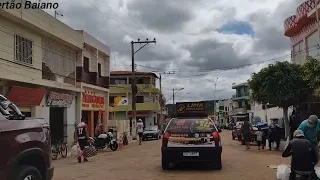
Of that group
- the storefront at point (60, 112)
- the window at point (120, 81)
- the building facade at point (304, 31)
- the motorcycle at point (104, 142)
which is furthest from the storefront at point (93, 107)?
the window at point (120, 81)

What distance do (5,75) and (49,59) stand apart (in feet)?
20.4

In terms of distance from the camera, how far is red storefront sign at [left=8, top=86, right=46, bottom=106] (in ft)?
65.7

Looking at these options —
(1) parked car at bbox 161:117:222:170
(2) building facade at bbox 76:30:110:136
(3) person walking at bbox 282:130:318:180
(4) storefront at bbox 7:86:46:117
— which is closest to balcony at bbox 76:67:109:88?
(2) building facade at bbox 76:30:110:136

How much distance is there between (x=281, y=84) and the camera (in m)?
21.4

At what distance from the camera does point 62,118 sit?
90.7 ft

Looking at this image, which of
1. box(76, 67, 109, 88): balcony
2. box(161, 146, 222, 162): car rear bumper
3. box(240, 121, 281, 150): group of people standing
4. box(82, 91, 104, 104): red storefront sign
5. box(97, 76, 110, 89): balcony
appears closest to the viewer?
box(161, 146, 222, 162): car rear bumper

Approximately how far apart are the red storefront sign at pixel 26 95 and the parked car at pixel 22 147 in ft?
45.3

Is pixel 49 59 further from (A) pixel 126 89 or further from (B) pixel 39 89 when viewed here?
(A) pixel 126 89

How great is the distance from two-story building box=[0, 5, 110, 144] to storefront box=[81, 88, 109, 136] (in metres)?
1.83

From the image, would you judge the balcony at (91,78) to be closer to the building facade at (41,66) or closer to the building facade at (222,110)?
the building facade at (41,66)

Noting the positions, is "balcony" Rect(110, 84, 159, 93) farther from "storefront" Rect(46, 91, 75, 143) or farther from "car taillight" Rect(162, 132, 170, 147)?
"car taillight" Rect(162, 132, 170, 147)

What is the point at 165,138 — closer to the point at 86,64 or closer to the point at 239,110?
the point at 86,64

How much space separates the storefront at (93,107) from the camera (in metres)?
31.9

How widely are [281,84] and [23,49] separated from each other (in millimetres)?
13186
